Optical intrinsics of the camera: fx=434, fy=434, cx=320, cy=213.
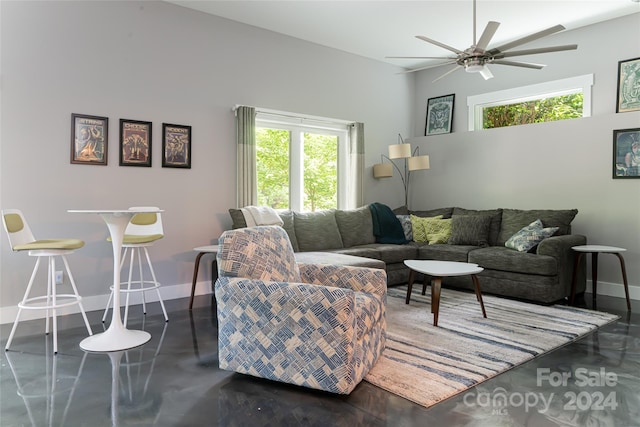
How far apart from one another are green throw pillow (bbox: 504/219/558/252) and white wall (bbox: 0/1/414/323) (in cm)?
288

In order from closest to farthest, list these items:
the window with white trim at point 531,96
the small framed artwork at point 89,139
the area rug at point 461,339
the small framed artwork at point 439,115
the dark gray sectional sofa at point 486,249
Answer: the area rug at point 461,339, the small framed artwork at point 89,139, the dark gray sectional sofa at point 486,249, the window with white trim at point 531,96, the small framed artwork at point 439,115

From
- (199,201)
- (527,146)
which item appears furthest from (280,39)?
(527,146)

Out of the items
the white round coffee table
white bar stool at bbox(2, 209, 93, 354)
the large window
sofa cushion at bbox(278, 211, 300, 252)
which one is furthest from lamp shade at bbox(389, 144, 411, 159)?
white bar stool at bbox(2, 209, 93, 354)

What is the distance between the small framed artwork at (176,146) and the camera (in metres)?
4.45

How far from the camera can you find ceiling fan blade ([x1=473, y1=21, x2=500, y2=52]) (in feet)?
10.0

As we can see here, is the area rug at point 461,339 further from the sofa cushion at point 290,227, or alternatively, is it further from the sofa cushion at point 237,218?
the sofa cushion at point 237,218

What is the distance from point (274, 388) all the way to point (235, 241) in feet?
2.76

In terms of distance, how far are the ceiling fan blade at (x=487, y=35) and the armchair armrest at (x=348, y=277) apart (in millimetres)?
1893

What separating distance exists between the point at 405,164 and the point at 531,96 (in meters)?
2.01

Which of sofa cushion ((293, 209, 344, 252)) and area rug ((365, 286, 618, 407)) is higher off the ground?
sofa cushion ((293, 209, 344, 252))

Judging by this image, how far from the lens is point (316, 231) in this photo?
5.03m

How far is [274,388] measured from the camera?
2.37m

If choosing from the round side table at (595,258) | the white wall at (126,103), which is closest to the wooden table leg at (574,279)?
the round side table at (595,258)

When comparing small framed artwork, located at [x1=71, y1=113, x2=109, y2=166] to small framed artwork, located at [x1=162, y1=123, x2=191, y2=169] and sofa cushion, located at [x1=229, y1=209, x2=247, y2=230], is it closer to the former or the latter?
small framed artwork, located at [x1=162, y1=123, x2=191, y2=169]
